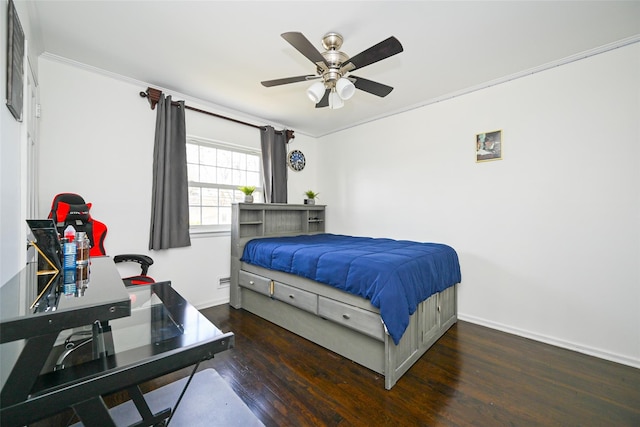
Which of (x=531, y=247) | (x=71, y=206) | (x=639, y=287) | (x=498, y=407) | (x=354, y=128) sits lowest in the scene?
(x=498, y=407)

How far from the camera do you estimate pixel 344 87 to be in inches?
79.6

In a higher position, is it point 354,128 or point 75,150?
point 354,128


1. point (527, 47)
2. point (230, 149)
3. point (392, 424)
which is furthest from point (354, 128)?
point (392, 424)

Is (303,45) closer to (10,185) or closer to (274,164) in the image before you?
(10,185)

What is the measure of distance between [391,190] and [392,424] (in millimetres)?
2724

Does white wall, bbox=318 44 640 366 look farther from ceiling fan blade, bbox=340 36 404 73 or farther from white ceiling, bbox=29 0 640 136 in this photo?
ceiling fan blade, bbox=340 36 404 73

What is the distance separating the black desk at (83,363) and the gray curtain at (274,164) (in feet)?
9.94

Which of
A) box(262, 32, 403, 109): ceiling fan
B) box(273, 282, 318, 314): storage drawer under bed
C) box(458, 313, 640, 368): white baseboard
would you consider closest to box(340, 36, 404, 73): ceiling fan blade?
box(262, 32, 403, 109): ceiling fan

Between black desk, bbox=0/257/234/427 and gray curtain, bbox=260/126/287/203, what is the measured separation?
3.03 meters

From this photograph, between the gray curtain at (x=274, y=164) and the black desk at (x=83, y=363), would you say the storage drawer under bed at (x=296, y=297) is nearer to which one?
the black desk at (x=83, y=363)

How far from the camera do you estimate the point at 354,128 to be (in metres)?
4.24

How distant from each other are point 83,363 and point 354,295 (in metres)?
1.62

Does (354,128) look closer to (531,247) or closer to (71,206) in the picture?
(531,247)

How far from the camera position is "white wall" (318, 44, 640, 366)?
2.22 metres
